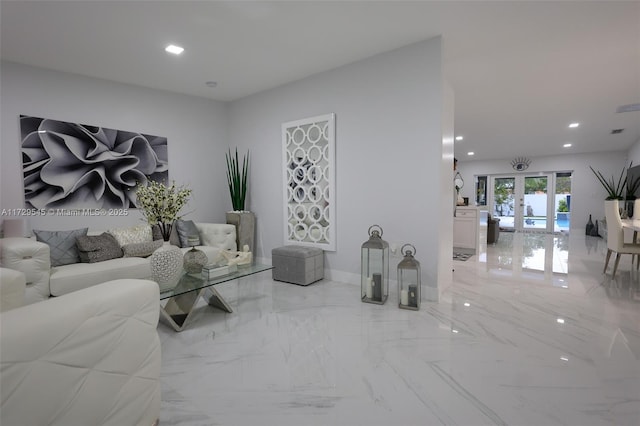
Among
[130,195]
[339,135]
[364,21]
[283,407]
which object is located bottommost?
[283,407]

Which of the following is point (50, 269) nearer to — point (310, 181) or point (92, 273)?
point (92, 273)

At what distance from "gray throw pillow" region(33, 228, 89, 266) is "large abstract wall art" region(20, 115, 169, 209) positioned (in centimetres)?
77

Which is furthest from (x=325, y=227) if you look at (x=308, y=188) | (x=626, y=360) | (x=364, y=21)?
(x=626, y=360)

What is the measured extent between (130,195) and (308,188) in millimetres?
2375

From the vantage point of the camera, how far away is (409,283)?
307cm

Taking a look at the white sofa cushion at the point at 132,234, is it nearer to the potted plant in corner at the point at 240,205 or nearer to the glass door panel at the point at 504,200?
the potted plant in corner at the point at 240,205

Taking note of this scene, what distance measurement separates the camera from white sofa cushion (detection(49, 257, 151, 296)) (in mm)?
2730

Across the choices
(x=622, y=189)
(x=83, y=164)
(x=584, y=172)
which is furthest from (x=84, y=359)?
(x=584, y=172)

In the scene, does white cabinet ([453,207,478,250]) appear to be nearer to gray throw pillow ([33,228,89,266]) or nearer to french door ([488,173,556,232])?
french door ([488,173,556,232])

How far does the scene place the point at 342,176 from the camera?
3.82 m

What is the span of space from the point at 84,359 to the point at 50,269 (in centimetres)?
233

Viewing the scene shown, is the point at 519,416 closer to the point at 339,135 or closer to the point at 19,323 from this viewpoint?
the point at 19,323

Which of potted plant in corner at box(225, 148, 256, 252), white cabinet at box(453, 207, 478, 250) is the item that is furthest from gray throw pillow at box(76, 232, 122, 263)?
white cabinet at box(453, 207, 478, 250)

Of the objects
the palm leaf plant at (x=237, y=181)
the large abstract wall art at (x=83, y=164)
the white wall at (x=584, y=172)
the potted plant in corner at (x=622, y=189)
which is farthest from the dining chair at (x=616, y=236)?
the white wall at (x=584, y=172)
